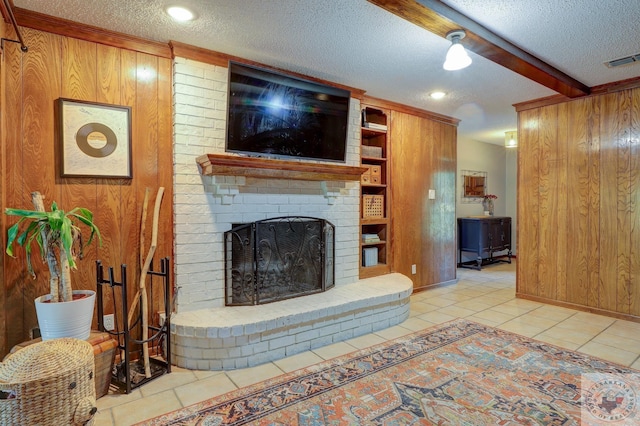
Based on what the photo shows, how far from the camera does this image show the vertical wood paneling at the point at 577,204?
11.8 feet

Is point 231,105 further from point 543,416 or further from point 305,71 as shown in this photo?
point 543,416

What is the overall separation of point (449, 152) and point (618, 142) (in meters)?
1.77

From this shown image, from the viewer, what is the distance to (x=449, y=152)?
4719mm

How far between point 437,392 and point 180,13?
2753 millimetres

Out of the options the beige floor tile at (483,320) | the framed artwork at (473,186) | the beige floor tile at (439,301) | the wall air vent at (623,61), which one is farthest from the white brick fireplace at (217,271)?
the framed artwork at (473,186)

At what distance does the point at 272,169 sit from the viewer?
2.75m

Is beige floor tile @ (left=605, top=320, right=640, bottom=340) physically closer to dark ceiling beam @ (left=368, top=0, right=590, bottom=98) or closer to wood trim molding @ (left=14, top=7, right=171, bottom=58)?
dark ceiling beam @ (left=368, top=0, right=590, bottom=98)

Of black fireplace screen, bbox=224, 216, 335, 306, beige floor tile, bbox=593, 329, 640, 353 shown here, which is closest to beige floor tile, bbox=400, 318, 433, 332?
black fireplace screen, bbox=224, 216, 335, 306

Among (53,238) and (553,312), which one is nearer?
(53,238)

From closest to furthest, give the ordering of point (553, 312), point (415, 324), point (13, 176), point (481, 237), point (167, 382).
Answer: point (13, 176)
point (167, 382)
point (415, 324)
point (553, 312)
point (481, 237)

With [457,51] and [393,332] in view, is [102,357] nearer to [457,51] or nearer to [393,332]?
[393,332]

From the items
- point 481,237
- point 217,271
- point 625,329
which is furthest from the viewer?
point 481,237

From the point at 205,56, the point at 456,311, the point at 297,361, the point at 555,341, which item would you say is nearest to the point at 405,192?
the point at 456,311

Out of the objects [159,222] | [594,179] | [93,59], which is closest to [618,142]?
[594,179]
